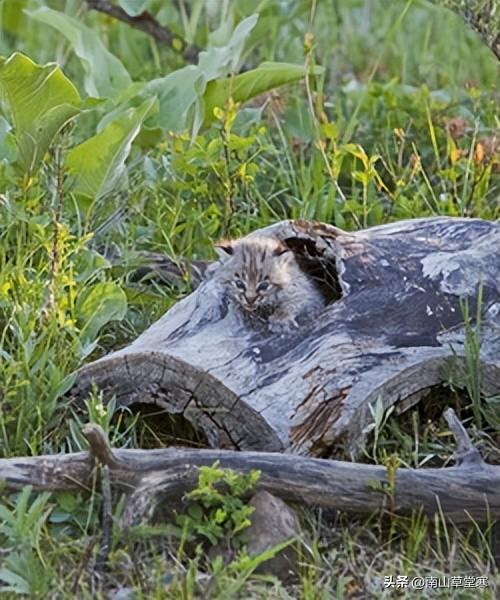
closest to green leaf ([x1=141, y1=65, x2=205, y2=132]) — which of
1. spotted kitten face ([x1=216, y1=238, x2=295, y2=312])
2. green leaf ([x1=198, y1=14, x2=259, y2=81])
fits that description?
green leaf ([x1=198, y1=14, x2=259, y2=81])

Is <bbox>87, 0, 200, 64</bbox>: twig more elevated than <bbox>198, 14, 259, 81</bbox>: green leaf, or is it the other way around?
<bbox>198, 14, 259, 81</bbox>: green leaf

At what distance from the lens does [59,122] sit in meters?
4.99

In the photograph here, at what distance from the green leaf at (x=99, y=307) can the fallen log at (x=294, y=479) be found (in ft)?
Answer: 3.11

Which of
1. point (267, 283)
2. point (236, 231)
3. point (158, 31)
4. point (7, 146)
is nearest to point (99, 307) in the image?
point (267, 283)

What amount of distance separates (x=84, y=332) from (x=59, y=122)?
771 millimetres

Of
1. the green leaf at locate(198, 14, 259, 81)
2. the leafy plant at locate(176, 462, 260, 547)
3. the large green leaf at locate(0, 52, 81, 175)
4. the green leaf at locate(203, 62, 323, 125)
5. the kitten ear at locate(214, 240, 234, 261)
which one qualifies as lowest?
the leafy plant at locate(176, 462, 260, 547)

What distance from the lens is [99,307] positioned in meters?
4.85

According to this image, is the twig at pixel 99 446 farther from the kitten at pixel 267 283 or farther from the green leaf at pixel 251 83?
the green leaf at pixel 251 83

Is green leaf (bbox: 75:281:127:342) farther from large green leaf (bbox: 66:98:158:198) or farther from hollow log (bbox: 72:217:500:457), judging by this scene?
large green leaf (bbox: 66:98:158:198)

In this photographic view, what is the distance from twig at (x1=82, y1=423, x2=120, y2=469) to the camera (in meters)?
3.76

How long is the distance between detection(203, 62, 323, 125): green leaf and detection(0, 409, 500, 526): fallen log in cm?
234

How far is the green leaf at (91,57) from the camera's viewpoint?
241 inches

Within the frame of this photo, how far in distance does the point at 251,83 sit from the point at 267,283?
4.98ft

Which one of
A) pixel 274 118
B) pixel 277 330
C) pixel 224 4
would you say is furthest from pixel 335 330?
pixel 224 4
